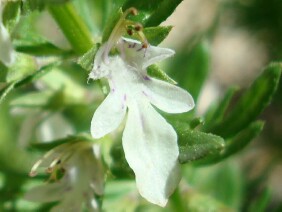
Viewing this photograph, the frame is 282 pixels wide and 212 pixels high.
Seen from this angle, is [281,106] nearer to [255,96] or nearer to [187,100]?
[255,96]

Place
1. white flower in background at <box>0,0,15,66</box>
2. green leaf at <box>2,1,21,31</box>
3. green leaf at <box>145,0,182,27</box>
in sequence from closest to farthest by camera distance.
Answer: white flower in background at <box>0,0,15,66</box> → green leaf at <box>2,1,21,31</box> → green leaf at <box>145,0,182,27</box>

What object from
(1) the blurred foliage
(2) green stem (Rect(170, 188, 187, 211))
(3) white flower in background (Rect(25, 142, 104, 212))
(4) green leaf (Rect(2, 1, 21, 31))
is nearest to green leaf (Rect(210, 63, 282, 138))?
(1) the blurred foliage

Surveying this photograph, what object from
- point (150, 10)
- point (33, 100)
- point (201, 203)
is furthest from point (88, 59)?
point (201, 203)

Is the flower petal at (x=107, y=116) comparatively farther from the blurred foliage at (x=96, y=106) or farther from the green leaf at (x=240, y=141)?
the green leaf at (x=240, y=141)

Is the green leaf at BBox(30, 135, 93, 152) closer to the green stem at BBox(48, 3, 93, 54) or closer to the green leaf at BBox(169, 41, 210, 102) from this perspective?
the green stem at BBox(48, 3, 93, 54)

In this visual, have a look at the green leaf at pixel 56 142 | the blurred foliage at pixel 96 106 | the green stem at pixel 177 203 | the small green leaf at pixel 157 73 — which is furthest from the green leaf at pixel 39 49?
the green stem at pixel 177 203

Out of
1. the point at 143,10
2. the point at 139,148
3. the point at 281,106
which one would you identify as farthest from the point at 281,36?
the point at 139,148

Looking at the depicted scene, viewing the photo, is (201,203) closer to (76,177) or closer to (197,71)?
(197,71)
